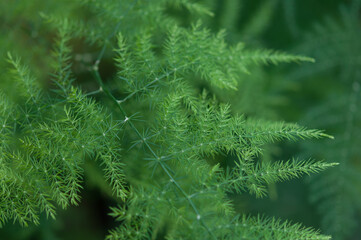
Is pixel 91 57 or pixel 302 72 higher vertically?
pixel 302 72

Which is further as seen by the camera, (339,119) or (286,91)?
(286,91)

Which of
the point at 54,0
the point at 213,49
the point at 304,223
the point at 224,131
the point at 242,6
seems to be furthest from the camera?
the point at 242,6

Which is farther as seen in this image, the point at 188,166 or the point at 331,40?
the point at 331,40

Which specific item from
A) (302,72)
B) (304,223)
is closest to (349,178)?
(304,223)

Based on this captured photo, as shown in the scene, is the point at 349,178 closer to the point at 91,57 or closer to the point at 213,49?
the point at 213,49

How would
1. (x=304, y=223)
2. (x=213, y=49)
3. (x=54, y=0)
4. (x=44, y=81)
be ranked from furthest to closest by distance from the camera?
(x=304, y=223)
(x=44, y=81)
(x=54, y=0)
(x=213, y=49)

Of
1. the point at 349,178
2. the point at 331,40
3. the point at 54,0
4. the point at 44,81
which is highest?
the point at 331,40

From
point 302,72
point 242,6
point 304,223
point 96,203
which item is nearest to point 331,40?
point 302,72
